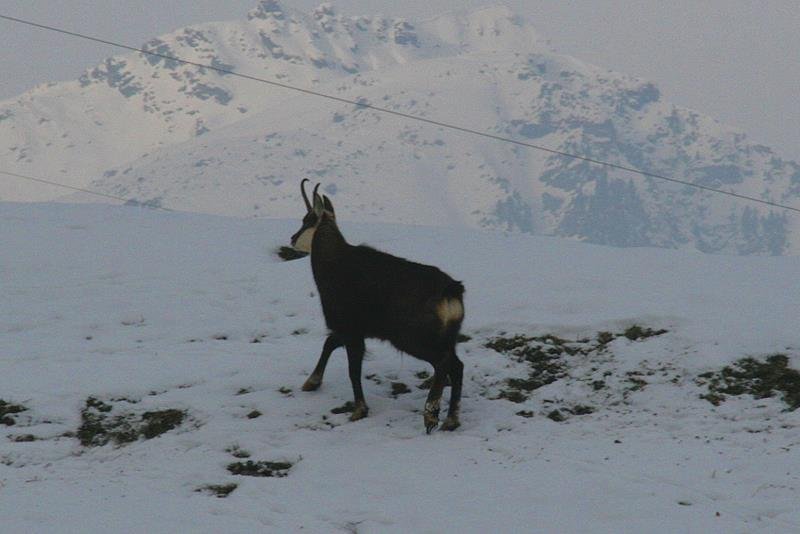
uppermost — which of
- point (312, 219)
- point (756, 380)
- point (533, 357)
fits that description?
point (312, 219)

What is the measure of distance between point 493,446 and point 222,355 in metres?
6.11

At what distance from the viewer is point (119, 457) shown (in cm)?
1254

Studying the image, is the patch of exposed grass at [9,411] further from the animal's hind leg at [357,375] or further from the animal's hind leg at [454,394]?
the animal's hind leg at [454,394]

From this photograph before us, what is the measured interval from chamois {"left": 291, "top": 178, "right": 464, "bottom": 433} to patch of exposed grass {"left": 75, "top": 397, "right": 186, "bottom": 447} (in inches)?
90.8

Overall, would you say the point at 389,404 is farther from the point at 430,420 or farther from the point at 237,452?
the point at 237,452

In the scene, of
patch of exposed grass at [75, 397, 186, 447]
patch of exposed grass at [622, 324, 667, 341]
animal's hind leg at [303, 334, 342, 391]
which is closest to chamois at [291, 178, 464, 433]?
animal's hind leg at [303, 334, 342, 391]

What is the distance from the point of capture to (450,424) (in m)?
13.5

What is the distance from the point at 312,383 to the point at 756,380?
6909 millimetres

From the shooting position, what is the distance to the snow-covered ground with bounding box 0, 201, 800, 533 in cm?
1069

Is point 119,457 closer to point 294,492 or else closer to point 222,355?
point 294,492

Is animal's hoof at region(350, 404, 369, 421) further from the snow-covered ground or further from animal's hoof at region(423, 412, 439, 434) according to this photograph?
animal's hoof at region(423, 412, 439, 434)

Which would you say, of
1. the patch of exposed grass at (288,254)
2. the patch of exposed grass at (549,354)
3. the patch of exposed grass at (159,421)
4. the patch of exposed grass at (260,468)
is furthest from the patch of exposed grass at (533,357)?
the patch of exposed grass at (288,254)

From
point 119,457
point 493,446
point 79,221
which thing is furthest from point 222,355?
point 79,221

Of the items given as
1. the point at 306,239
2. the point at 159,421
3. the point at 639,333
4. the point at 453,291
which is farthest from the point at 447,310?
the point at 639,333
